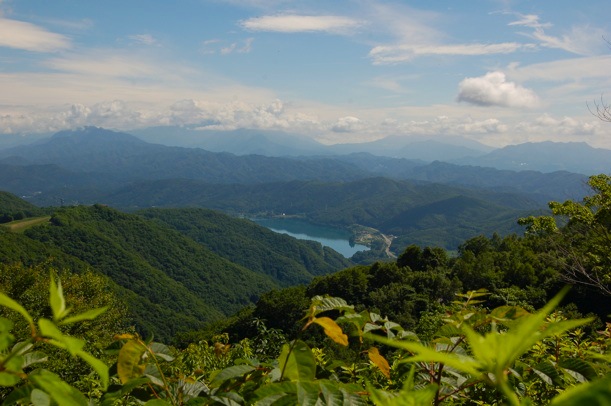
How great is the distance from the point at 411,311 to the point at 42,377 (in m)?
24.3

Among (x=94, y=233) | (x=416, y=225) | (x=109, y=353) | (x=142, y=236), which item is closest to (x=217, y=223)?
(x=142, y=236)

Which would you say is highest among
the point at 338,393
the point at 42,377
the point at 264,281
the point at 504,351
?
the point at 504,351

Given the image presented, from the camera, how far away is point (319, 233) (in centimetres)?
17450

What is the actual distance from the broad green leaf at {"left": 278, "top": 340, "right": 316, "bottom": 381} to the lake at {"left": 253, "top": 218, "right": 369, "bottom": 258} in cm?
13552

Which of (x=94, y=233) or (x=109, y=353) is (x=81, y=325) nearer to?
(x=109, y=353)

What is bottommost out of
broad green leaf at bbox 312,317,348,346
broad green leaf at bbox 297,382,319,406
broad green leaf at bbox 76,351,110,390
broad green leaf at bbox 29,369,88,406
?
broad green leaf at bbox 297,382,319,406

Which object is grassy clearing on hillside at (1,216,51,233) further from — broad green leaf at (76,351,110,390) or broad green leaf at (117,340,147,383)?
broad green leaf at (76,351,110,390)

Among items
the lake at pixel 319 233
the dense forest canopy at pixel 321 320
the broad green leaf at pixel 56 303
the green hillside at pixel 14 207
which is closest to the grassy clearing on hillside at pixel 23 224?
the dense forest canopy at pixel 321 320

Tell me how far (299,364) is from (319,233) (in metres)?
174

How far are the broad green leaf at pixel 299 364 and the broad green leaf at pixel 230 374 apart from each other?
0.16 m

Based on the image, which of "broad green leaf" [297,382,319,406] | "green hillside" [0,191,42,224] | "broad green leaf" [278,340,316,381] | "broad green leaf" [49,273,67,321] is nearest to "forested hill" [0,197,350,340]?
"green hillside" [0,191,42,224]

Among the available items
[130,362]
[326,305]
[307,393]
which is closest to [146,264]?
[130,362]

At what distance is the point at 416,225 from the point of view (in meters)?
176

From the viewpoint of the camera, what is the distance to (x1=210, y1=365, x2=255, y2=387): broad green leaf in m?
1.09
